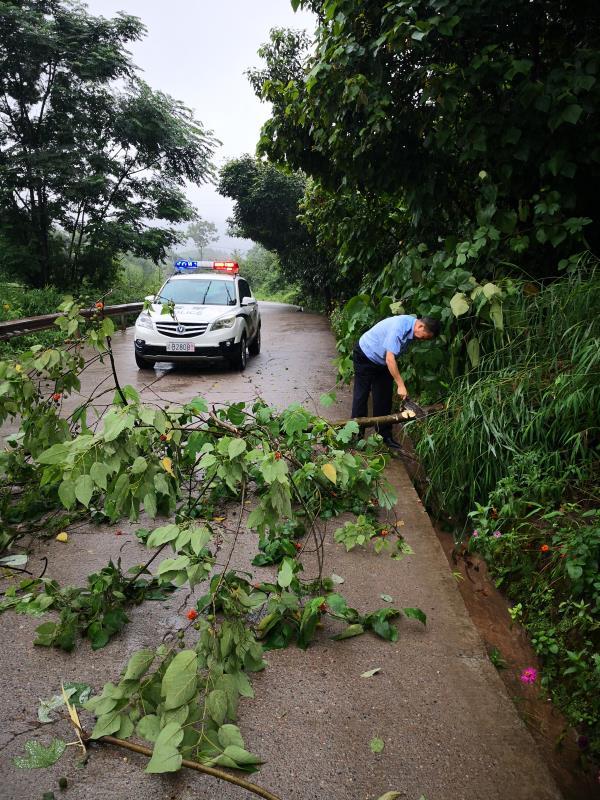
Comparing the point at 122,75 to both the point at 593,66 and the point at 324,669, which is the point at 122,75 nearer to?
the point at 593,66

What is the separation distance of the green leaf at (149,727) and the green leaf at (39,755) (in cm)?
39

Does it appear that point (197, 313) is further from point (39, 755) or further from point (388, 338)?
point (39, 755)

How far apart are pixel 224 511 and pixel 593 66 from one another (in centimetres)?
438

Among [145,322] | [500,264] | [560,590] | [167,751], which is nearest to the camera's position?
[167,751]

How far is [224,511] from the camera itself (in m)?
4.19

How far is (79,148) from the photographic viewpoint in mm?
16672

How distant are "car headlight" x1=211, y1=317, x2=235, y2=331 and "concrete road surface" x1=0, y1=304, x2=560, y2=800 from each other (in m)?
6.13

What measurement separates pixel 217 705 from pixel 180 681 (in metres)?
0.15

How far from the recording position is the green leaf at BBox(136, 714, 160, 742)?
187cm

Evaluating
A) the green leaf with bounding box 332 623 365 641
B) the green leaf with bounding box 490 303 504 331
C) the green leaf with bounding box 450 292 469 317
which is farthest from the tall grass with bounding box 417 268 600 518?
the green leaf with bounding box 332 623 365 641

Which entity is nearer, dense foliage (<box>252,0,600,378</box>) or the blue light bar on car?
dense foliage (<box>252,0,600,378</box>)

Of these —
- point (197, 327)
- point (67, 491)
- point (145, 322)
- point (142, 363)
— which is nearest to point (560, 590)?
point (67, 491)

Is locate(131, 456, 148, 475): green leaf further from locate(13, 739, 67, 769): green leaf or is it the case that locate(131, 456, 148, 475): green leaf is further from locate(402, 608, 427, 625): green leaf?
locate(402, 608, 427, 625): green leaf

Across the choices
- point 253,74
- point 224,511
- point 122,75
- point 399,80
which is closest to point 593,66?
point 399,80
